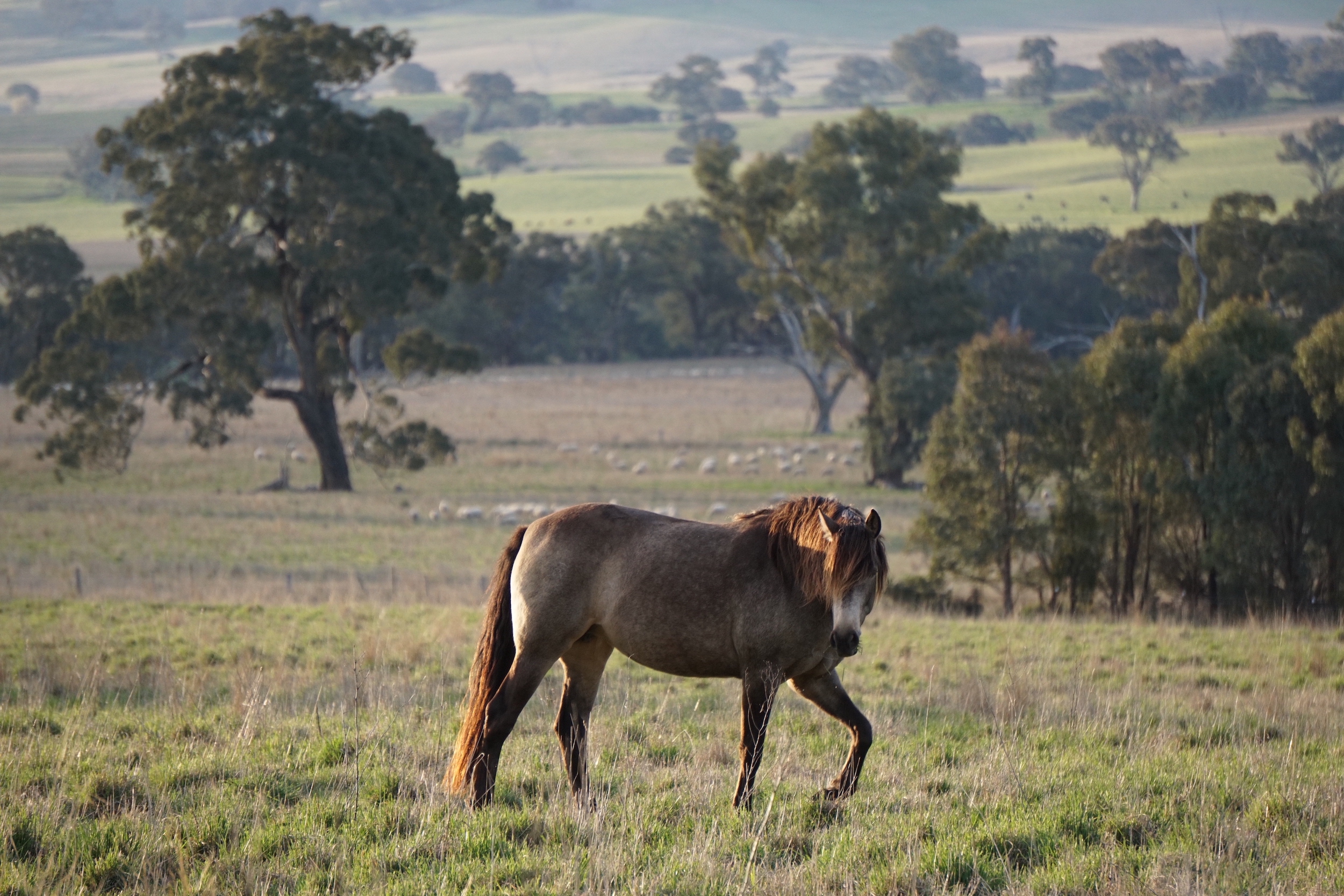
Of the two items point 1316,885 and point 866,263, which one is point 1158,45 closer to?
point 866,263

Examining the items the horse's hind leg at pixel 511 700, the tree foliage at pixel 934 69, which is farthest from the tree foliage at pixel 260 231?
the tree foliage at pixel 934 69

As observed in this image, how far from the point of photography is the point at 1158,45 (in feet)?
456

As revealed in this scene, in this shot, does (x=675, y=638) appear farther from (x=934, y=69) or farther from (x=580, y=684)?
(x=934, y=69)

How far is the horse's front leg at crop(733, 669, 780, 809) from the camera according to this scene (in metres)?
6.39

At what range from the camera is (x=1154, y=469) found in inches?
747

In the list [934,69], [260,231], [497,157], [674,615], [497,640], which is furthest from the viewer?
[934,69]

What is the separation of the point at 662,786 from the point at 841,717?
1.12m

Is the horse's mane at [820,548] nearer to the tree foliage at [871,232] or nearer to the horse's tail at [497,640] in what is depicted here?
the horse's tail at [497,640]

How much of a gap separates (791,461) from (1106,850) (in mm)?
34913

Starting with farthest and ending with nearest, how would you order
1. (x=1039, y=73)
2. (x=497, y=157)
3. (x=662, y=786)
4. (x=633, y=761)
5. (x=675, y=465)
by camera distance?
→ (x=1039, y=73) → (x=497, y=157) → (x=675, y=465) → (x=633, y=761) → (x=662, y=786)

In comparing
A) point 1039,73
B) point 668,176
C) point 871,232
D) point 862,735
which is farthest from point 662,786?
point 1039,73

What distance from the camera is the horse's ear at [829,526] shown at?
20.3 ft

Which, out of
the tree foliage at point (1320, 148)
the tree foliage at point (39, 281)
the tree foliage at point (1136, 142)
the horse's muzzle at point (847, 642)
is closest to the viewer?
the horse's muzzle at point (847, 642)

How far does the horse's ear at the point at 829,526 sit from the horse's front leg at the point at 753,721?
821 millimetres
